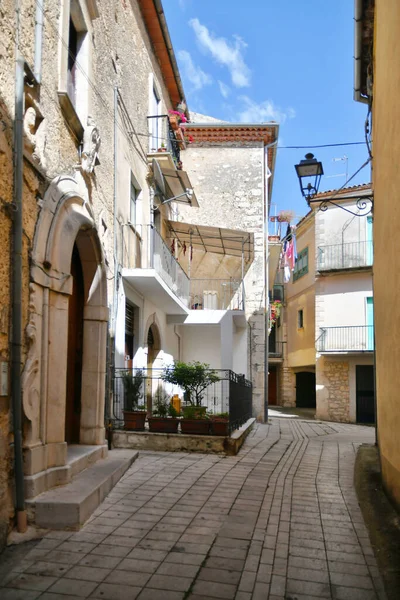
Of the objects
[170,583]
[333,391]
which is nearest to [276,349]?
[333,391]

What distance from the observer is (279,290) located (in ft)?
112

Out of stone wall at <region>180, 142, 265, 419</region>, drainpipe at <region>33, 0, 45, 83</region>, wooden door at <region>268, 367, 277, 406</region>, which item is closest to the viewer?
drainpipe at <region>33, 0, 45, 83</region>

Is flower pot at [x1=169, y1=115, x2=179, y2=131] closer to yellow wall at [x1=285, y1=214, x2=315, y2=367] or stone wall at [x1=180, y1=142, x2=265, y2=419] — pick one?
stone wall at [x1=180, y1=142, x2=265, y2=419]

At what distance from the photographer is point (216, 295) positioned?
17.7 meters

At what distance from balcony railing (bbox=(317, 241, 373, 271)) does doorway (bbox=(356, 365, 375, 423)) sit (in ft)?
14.9

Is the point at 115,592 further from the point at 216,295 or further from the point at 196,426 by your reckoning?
the point at 216,295

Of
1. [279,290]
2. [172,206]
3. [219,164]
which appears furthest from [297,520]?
[279,290]

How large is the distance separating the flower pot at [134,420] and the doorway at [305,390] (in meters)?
23.0

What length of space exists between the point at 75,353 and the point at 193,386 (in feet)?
9.97

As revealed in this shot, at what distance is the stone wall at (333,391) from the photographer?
23.8 m

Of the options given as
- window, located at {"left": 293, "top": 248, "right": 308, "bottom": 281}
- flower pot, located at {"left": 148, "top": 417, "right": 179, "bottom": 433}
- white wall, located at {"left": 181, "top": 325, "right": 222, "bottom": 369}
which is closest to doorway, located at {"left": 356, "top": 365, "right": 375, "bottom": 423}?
window, located at {"left": 293, "top": 248, "right": 308, "bottom": 281}

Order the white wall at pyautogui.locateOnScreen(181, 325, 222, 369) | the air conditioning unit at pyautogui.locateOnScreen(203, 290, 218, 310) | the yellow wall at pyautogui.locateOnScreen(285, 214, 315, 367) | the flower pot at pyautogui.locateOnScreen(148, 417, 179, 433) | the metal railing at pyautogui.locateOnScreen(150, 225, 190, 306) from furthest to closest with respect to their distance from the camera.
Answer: the yellow wall at pyautogui.locateOnScreen(285, 214, 315, 367) → the white wall at pyautogui.locateOnScreen(181, 325, 222, 369) → the air conditioning unit at pyautogui.locateOnScreen(203, 290, 218, 310) → the metal railing at pyautogui.locateOnScreen(150, 225, 190, 306) → the flower pot at pyautogui.locateOnScreen(148, 417, 179, 433)

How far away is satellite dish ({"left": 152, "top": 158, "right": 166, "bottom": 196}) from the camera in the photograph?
13.0 m

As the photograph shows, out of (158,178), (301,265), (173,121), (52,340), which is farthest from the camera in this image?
(301,265)
